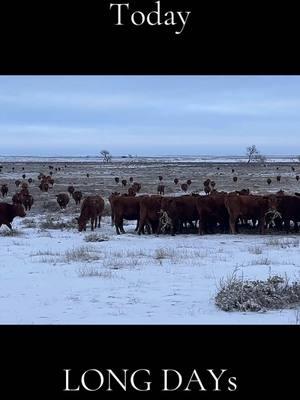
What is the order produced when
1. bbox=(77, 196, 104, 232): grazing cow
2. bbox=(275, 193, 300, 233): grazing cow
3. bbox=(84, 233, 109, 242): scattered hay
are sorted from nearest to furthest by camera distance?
bbox=(84, 233, 109, 242): scattered hay → bbox=(275, 193, 300, 233): grazing cow → bbox=(77, 196, 104, 232): grazing cow

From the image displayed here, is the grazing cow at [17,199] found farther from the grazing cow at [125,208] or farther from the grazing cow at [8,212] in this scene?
the grazing cow at [125,208]

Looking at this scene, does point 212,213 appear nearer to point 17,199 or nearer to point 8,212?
point 8,212

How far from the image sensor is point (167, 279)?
8648mm

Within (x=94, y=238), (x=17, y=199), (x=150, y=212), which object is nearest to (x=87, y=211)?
(x=150, y=212)

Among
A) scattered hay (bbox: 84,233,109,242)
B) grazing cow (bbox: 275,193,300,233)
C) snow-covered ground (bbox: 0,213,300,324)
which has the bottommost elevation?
snow-covered ground (bbox: 0,213,300,324)

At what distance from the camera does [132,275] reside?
9023mm

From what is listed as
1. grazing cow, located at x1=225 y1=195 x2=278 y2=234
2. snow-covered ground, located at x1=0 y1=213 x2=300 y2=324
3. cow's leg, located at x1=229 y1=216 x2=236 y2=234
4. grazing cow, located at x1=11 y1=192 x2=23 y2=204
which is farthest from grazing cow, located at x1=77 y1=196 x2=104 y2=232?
grazing cow, located at x1=11 y1=192 x2=23 y2=204

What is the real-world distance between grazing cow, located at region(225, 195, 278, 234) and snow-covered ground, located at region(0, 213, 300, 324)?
751 millimetres

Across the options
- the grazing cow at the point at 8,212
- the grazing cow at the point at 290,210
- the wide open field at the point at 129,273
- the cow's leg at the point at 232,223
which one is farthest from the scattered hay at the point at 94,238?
the grazing cow at the point at 290,210

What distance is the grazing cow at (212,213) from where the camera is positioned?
15.8 meters

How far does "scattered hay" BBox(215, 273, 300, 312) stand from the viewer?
22.3 feet

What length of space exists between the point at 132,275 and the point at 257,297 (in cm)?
261

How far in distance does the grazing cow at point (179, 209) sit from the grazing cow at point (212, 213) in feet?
0.92

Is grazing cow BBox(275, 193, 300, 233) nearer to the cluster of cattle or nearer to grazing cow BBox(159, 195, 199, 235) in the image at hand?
the cluster of cattle
